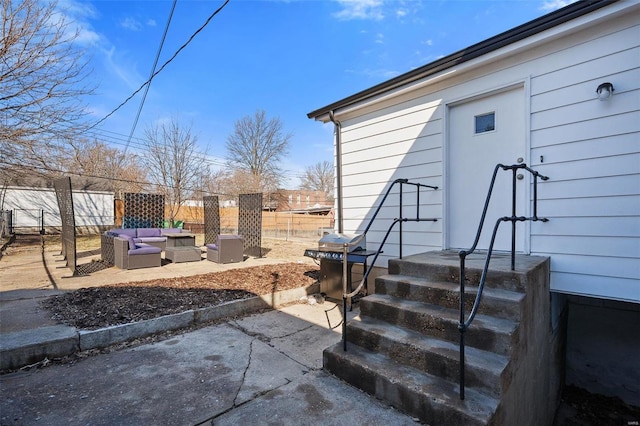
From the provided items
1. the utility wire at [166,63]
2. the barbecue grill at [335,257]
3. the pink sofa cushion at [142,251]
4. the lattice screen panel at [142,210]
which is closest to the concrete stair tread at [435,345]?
the barbecue grill at [335,257]

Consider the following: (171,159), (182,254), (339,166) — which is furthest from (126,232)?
(171,159)

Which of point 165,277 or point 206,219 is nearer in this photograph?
point 165,277

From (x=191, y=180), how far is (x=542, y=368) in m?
20.9

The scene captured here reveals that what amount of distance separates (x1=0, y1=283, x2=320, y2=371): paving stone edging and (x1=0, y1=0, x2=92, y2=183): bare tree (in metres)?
6.88

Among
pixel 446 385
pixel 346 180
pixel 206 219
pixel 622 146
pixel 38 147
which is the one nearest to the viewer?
pixel 446 385

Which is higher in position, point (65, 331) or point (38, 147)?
point (38, 147)

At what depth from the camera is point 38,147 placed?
8.08 m

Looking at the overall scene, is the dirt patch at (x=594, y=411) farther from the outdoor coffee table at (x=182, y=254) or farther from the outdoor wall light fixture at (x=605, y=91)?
the outdoor coffee table at (x=182, y=254)

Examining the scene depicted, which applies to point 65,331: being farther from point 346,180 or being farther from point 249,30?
point 249,30

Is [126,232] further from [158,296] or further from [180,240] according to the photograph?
[158,296]

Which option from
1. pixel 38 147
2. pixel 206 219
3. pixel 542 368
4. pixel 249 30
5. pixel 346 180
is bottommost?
pixel 542 368

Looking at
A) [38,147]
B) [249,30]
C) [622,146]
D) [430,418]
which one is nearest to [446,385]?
[430,418]

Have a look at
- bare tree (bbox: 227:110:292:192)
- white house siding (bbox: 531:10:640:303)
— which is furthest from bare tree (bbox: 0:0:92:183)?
bare tree (bbox: 227:110:292:192)

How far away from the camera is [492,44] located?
11.1 ft
